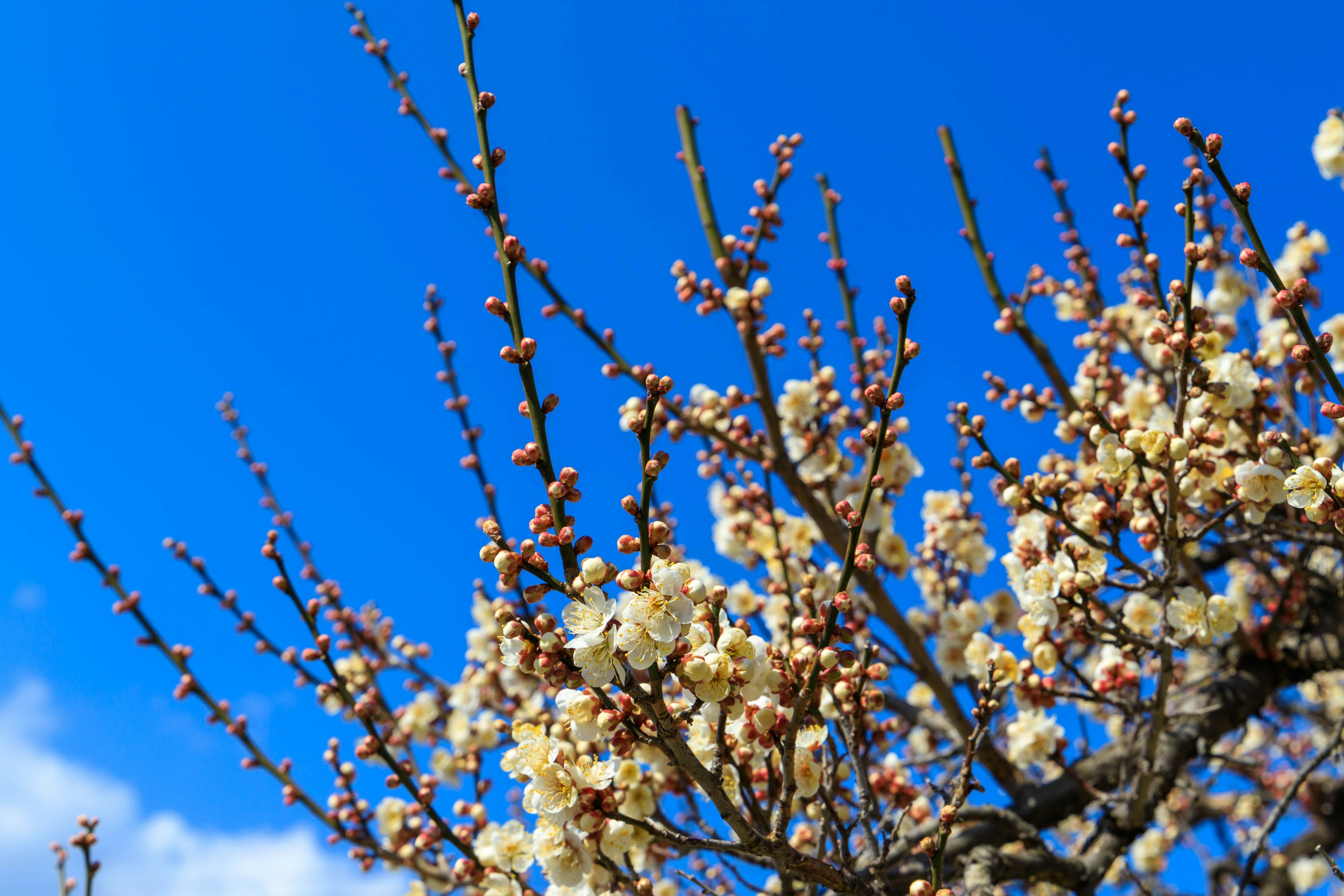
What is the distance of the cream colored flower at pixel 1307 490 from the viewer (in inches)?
74.5

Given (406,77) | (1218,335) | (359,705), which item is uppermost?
(406,77)

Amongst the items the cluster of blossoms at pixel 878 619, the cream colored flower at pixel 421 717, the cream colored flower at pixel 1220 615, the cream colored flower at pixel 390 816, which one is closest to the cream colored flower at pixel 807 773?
the cluster of blossoms at pixel 878 619

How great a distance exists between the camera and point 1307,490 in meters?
1.92

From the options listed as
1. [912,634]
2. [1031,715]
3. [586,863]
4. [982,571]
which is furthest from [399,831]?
[982,571]

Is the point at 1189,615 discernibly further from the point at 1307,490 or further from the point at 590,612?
the point at 590,612

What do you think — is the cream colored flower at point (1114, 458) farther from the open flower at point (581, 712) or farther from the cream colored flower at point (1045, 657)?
the open flower at point (581, 712)

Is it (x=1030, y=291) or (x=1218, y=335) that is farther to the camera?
(x=1030, y=291)

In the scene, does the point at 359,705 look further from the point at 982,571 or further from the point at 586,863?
the point at 982,571

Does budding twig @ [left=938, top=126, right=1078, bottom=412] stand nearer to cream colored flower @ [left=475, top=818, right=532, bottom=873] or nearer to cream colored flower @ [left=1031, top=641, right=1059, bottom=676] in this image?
cream colored flower @ [left=1031, top=641, right=1059, bottom=676]

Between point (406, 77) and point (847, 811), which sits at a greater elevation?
point (406, 77)

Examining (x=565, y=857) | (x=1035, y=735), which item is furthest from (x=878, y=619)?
(x=565, y=857)

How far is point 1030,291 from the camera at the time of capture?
412 centimetres

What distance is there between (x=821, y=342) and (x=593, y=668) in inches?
116

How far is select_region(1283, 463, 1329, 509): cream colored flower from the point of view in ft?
6.21
